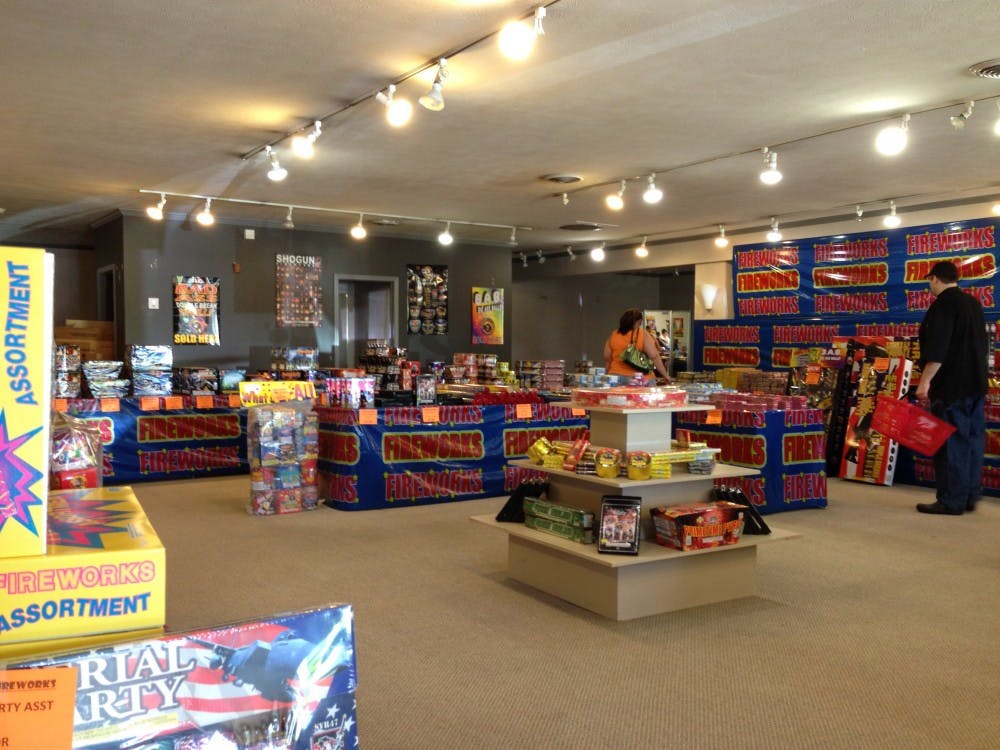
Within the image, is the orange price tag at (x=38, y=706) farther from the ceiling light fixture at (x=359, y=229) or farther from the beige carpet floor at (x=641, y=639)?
the ceiling light fixture at (x=359, y=229)

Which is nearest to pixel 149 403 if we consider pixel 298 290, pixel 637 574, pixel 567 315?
pixel 298 290

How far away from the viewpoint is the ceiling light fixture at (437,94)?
4.82 metres

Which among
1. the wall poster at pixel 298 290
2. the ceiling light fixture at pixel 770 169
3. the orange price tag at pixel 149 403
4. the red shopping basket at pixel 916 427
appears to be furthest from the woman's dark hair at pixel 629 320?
the wall poster at pixel 298 290

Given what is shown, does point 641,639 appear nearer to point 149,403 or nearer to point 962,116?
point 962,116

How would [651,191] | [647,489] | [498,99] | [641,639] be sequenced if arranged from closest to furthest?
[641,639]
[647,489]
[498,99]
[651,191]

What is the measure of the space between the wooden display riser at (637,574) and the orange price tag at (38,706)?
3.16m

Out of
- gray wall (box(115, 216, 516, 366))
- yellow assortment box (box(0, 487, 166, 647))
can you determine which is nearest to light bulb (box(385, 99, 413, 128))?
yellow assortment box (box(0, 487, 166, 647))

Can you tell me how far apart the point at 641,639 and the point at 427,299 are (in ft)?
32.2

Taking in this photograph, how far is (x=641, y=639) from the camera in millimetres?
3969

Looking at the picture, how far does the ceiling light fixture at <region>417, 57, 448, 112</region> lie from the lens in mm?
4816

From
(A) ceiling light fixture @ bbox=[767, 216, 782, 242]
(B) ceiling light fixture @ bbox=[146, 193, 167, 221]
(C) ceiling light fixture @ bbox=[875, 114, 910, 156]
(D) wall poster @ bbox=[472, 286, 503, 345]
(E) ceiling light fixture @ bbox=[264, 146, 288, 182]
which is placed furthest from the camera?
(D) wall poster @ bbox=[472, 286, 503, 345]

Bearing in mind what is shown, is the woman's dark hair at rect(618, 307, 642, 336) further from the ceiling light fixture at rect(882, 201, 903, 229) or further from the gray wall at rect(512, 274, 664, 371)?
the gray wall at rect(512, 274, 664, 371)

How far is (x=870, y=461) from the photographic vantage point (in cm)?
846

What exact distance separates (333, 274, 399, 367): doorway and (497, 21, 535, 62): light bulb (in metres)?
8.47
